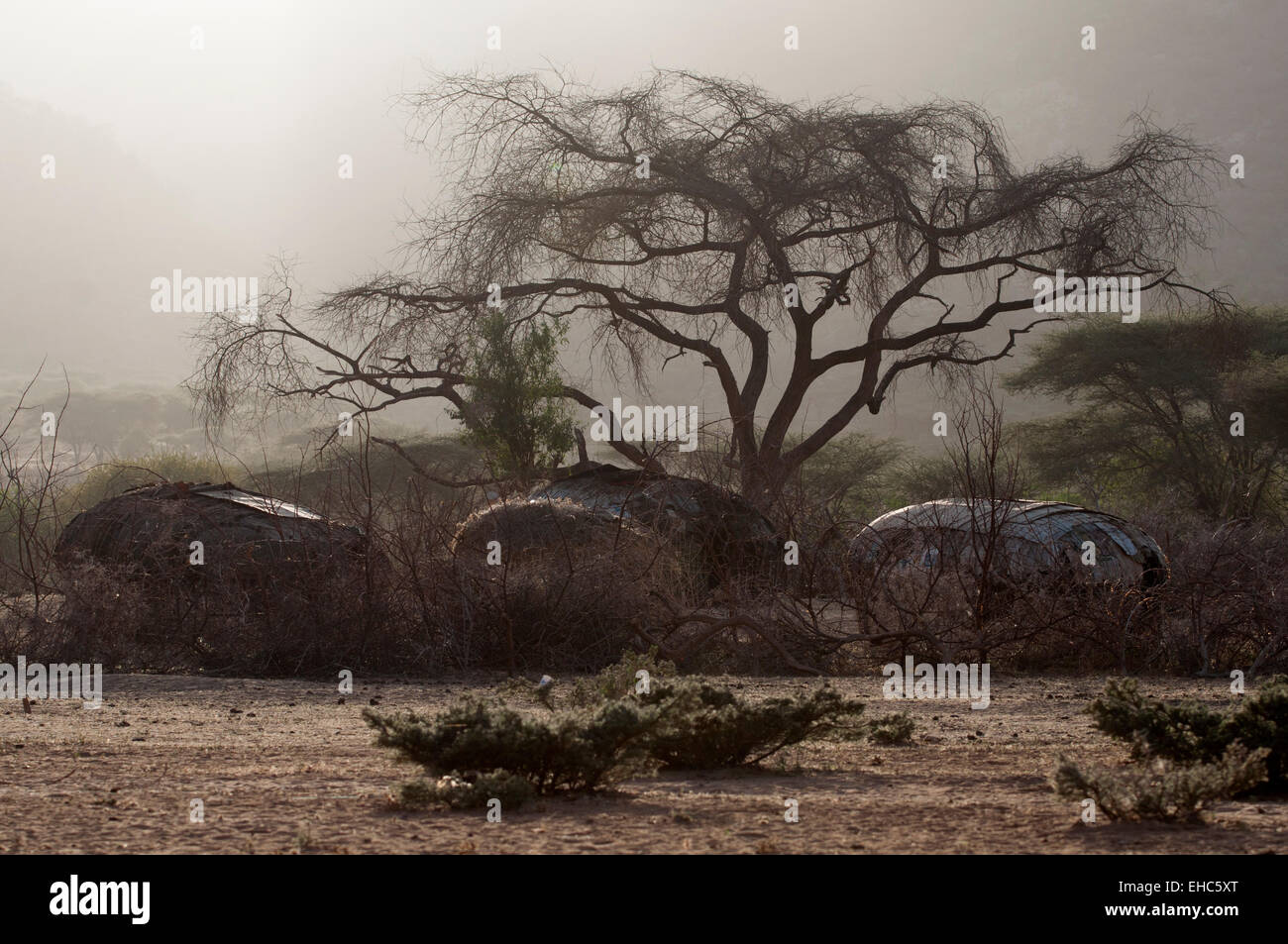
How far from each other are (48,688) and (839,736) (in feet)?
18.0

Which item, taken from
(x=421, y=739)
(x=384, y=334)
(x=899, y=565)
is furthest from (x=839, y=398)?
(x=421, y=739)

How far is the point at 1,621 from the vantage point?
960 cm

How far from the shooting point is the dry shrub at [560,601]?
378 inches

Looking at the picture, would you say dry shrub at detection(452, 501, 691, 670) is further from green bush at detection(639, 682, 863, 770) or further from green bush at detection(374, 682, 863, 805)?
green bush at detection(374, 682, 863, 805)

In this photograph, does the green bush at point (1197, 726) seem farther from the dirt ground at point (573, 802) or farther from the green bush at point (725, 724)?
the green bush at point (725, 724)

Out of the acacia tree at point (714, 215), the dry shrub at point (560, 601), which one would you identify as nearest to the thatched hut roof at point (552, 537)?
the dry shrub at point (560, 601)

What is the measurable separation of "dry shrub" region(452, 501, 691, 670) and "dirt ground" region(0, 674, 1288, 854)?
115 inches

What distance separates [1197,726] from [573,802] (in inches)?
81.0

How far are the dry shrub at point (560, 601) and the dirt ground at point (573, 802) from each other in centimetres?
293

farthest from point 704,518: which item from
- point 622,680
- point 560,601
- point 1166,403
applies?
point 1166,403

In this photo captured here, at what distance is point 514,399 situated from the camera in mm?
18609

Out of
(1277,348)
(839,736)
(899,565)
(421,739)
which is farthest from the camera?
(1277,348)

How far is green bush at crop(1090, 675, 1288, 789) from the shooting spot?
4078mm
